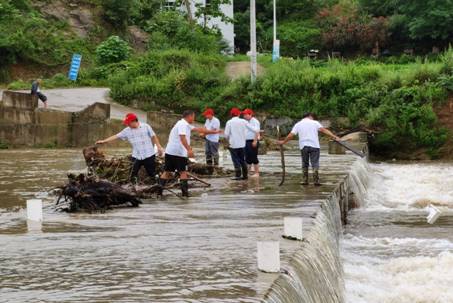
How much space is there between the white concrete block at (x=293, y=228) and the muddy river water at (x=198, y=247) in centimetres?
41

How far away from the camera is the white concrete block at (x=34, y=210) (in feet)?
36.9

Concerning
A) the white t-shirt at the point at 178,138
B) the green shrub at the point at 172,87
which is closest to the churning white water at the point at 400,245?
the white t-shirt at the point at 178,138

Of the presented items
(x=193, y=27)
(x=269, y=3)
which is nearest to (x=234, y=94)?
(x=193, y=27)

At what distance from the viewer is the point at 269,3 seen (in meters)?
65.1

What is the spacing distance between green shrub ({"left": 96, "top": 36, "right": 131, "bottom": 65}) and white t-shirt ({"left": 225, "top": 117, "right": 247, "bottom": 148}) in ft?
88.2

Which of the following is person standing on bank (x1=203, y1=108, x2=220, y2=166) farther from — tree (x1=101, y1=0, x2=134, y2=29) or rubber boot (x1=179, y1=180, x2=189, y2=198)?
tree (x1=101, y1=0, x2=134, y2=29)

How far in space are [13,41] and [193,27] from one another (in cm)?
967

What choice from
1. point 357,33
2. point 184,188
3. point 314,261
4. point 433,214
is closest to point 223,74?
point 433,214

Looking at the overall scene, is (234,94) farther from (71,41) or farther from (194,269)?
(194,269)

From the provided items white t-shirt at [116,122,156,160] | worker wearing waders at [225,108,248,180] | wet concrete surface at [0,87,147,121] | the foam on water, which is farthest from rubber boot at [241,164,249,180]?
wet concrete surface at [0,87,147,121]

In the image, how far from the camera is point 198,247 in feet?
30.5

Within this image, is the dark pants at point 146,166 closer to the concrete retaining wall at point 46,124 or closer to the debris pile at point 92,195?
the debris pile at point 92,195

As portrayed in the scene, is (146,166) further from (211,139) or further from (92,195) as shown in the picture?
(211,139)

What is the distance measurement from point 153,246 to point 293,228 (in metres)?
1.68
